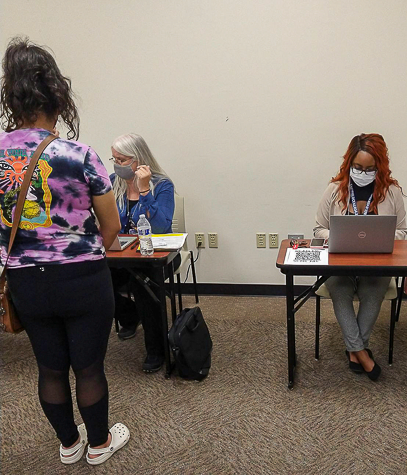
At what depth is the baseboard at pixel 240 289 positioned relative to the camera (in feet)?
10.4

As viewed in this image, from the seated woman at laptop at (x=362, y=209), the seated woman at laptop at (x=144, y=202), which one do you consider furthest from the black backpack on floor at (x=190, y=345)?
the seated woman at laptop at (x=362, y=209)

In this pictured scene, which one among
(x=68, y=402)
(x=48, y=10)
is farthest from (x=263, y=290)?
(x=48, y=10)

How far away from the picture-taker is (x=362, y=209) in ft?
7.44

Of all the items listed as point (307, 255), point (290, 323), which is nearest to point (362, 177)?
point (307, 255)

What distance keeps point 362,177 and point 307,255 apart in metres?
0.55

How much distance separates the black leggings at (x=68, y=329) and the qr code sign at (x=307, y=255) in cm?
85

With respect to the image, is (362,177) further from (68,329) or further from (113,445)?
Result: (113,445)

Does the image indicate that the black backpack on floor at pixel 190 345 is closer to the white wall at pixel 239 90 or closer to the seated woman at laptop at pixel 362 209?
the seated woman at laptop at pixel 362 209

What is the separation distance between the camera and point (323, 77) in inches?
107

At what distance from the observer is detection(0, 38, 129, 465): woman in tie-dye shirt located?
1257mm

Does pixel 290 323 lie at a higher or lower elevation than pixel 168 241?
lower

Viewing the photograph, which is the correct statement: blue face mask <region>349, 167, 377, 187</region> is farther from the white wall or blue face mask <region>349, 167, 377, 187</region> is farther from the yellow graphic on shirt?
the yellow graphic on shirt

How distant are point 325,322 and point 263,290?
60 centimetres

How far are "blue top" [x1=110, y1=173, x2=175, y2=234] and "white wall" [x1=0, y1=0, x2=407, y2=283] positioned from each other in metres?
0.61
